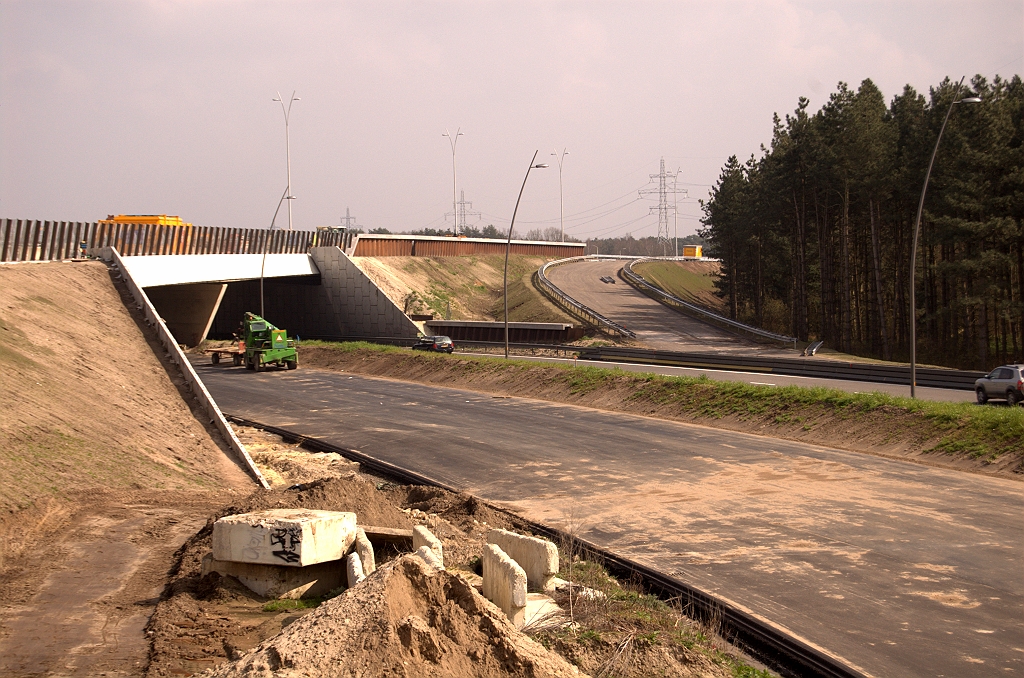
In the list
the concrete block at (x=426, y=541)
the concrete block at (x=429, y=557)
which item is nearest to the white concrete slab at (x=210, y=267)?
the concrete block at (x=426, y=541)

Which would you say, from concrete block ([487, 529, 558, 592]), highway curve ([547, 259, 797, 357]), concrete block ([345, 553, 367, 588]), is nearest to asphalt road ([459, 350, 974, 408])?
highway curve ([547, 259, 797, 357])

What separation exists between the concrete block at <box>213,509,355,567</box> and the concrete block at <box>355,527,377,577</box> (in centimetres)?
27

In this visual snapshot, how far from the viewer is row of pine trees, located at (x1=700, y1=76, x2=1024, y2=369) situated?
44812 mm

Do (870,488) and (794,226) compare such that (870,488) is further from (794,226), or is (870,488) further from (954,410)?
(794,226)

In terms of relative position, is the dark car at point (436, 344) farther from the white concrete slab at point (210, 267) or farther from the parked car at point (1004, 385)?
the parked car at point (1004, 385)

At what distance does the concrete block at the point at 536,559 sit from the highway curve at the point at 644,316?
42.0 meters

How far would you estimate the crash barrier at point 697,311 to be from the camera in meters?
58.4

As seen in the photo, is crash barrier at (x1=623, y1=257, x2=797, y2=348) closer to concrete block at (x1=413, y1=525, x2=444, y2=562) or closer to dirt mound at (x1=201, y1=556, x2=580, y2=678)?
concrete block at (x1=413, y1=525, x2=444, y2=562)

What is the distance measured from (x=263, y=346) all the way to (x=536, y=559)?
3940 cm

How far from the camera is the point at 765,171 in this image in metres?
70.5

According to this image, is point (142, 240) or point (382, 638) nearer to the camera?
point (382, 638)

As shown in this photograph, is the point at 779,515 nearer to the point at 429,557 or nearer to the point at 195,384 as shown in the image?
the point at 429,557

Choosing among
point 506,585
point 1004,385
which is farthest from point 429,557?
point 1004,385

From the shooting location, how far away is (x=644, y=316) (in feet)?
221
